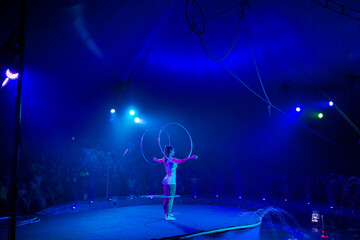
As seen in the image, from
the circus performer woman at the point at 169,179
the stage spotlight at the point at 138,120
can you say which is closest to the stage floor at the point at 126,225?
the circus performer woman at the point at 169,179

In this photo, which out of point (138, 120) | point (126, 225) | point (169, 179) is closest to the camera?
point (126, 225)

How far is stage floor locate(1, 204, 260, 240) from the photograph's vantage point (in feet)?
16.7

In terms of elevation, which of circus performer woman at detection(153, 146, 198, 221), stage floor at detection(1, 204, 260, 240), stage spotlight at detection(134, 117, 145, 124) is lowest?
stage floor at detection(1, 204, 260, 240)

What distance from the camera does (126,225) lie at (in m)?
5.90

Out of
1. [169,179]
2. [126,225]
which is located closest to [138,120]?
[169,179]

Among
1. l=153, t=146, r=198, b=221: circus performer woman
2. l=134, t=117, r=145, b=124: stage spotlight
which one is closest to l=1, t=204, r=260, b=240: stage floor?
l=153, t=146, r=198, b=221: circus performer woman

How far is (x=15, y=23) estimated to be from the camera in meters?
5.30

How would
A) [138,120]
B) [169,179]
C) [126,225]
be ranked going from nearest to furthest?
[126,225], [169,179], [138,120]

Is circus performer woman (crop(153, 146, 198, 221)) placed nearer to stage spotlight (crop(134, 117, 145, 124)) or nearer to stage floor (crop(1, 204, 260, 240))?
stage floor (crop(1, 204, 260, 240))

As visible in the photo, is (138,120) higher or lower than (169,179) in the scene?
higher

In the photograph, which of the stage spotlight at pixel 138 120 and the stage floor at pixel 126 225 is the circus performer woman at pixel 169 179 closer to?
the stage floor at pixel 126 225

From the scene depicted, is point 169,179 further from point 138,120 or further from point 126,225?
point 138,120

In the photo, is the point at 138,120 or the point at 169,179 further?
the point at 138,120

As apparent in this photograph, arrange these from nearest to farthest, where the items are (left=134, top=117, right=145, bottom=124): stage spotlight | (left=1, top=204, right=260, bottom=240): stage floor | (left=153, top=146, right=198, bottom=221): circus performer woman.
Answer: (left=1, top=204, right=260, bottom=240): stage floor → (left=153, top=146, right=198, bottom=221): circus performer woman → (left=134, top=117, right=145, bottom=124): stage spotlight
